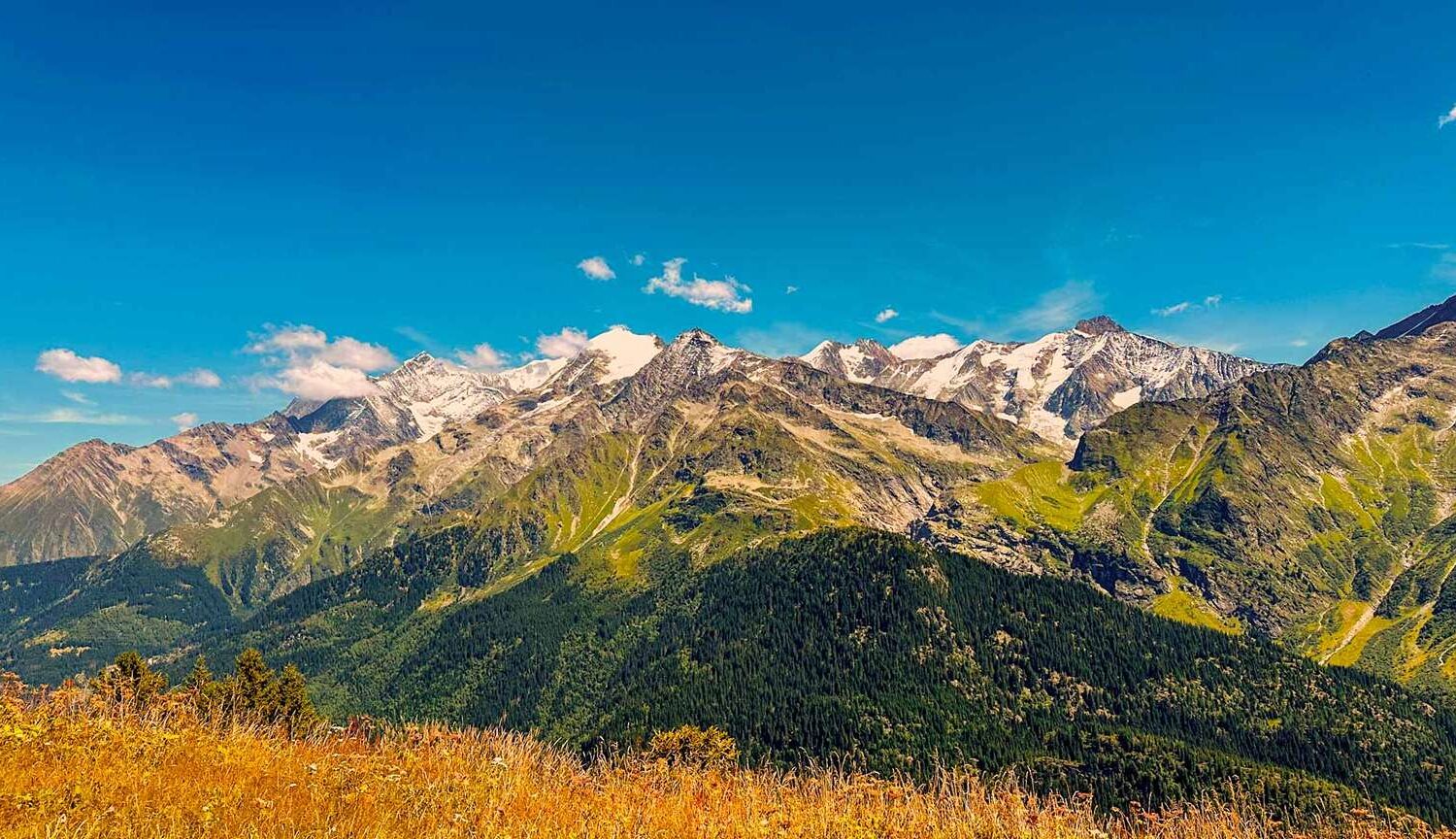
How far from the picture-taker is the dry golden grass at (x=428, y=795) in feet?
29.7

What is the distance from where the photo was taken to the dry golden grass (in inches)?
357

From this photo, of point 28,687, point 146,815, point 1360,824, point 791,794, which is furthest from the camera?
point 28,687

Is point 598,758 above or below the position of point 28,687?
below

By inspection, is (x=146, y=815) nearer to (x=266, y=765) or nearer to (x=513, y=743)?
(x=266, y=765)

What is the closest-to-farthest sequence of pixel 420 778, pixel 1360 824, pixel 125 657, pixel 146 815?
pixel 146 815 < pixel 420 778 < pixel 1360 824 < pixel 125 657

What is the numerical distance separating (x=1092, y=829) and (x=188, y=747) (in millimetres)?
15594

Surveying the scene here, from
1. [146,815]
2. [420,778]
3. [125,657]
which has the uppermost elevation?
[146,815]

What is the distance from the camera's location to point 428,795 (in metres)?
11.0

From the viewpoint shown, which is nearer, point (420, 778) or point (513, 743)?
point (420, 778)

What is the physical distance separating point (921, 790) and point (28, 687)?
67.0ft

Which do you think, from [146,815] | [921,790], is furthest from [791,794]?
[146,815]

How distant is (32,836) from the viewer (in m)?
7.71

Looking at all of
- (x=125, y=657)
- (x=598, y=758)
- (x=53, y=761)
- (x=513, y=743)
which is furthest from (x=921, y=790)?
(x=125, y=657)

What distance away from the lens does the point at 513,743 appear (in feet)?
58.7
